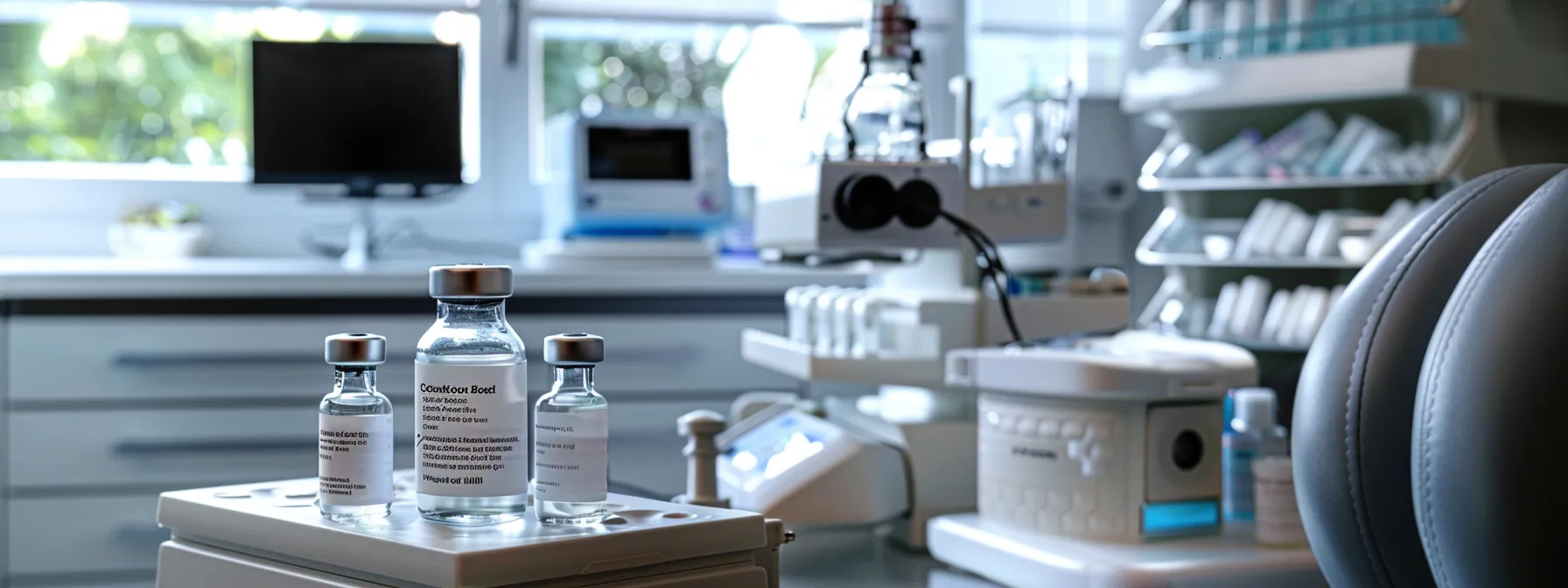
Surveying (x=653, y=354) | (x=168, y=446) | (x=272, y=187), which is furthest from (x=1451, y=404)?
(x=272, y=187)

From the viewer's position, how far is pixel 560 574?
816 millimetres

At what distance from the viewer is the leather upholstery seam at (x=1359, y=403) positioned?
90cm

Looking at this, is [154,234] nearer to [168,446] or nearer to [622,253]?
[168,446]

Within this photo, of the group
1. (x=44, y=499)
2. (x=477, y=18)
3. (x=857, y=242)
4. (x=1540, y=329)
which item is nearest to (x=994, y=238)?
(x=857, y=242)

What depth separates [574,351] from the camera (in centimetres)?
86

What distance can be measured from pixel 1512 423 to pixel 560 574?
50 centimetres

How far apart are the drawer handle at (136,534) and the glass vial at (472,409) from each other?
2.00 metres

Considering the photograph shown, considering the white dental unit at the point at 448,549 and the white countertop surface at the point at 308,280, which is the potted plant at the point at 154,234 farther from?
the white dental unit at the point at 448,549

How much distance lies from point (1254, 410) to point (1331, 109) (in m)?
1.92

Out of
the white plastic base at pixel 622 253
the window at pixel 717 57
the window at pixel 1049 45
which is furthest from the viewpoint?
the window at pixel 1049 45

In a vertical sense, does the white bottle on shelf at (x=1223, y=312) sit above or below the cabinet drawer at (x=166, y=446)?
above

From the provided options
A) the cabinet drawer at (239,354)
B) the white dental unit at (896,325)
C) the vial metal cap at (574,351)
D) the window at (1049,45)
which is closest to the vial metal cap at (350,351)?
the vial metal cap at (574,351)

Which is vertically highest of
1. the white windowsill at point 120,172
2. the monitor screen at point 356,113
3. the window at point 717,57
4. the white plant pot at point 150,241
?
the window at point 717,57

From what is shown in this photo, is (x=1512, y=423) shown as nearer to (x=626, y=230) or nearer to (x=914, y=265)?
(x=914, y=265)
